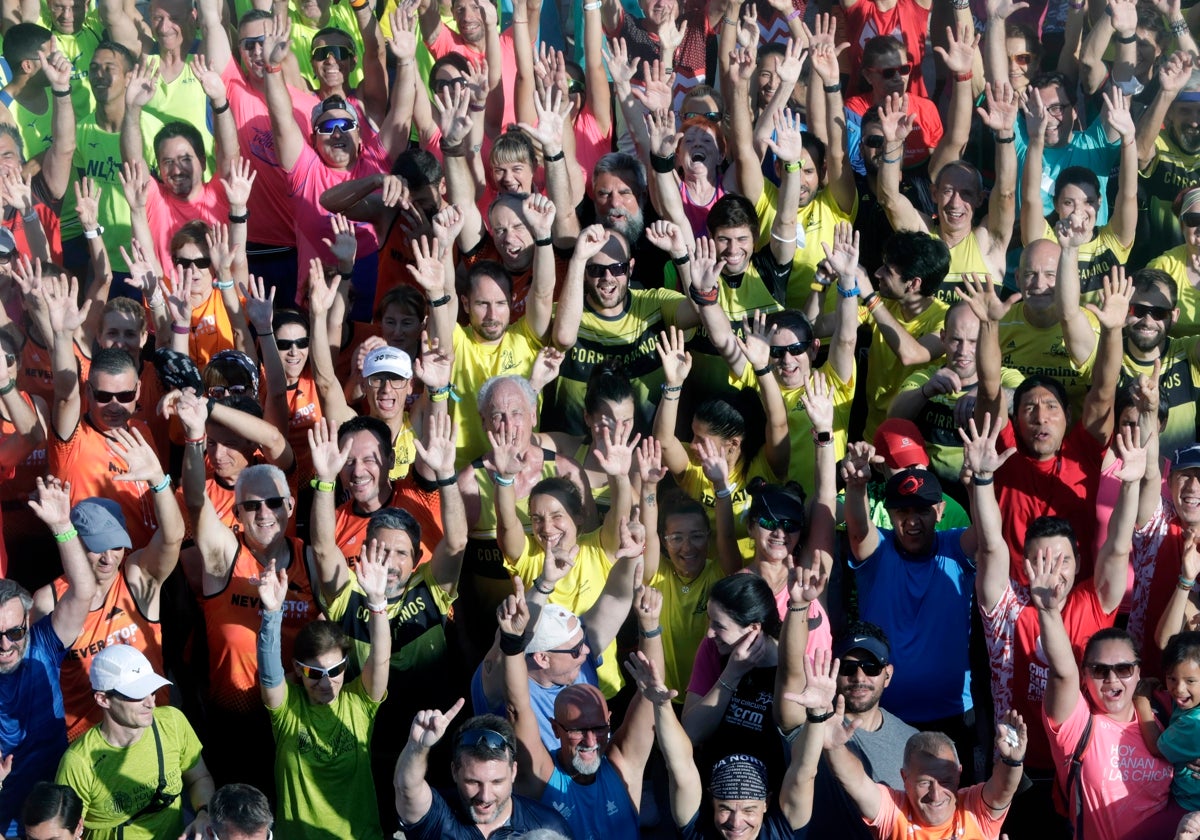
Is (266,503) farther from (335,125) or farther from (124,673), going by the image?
(335,125)

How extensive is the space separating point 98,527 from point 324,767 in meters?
1.42

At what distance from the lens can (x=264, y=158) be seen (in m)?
9.07

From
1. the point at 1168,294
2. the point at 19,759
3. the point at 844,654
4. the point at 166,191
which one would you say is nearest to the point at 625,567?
the point at 844,654

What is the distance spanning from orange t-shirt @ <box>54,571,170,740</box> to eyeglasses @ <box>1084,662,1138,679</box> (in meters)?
3.77

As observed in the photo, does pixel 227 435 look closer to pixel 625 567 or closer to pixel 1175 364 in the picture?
pixel 625 567

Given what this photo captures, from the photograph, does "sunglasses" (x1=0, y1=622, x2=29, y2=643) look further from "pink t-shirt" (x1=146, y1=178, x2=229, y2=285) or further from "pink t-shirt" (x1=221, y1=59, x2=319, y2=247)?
"pink t-shirt" (x1=221, y1=59, x2=319, y2=247)

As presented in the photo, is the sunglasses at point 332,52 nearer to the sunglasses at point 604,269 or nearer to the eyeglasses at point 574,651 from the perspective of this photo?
the sunglasses at point 604,269

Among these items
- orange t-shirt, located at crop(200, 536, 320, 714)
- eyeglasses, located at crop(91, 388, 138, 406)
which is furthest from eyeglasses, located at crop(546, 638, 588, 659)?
eyeglasses, located at crop(91, 388, 138, 406)

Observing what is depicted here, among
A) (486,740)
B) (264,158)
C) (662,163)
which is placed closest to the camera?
(486,740)

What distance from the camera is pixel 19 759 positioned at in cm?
647

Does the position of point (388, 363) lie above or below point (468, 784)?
above

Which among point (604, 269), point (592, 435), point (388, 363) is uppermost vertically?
point (604, 269)

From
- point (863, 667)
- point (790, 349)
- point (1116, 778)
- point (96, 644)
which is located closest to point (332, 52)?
point (790, 349)

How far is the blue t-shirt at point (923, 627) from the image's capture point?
696cm
